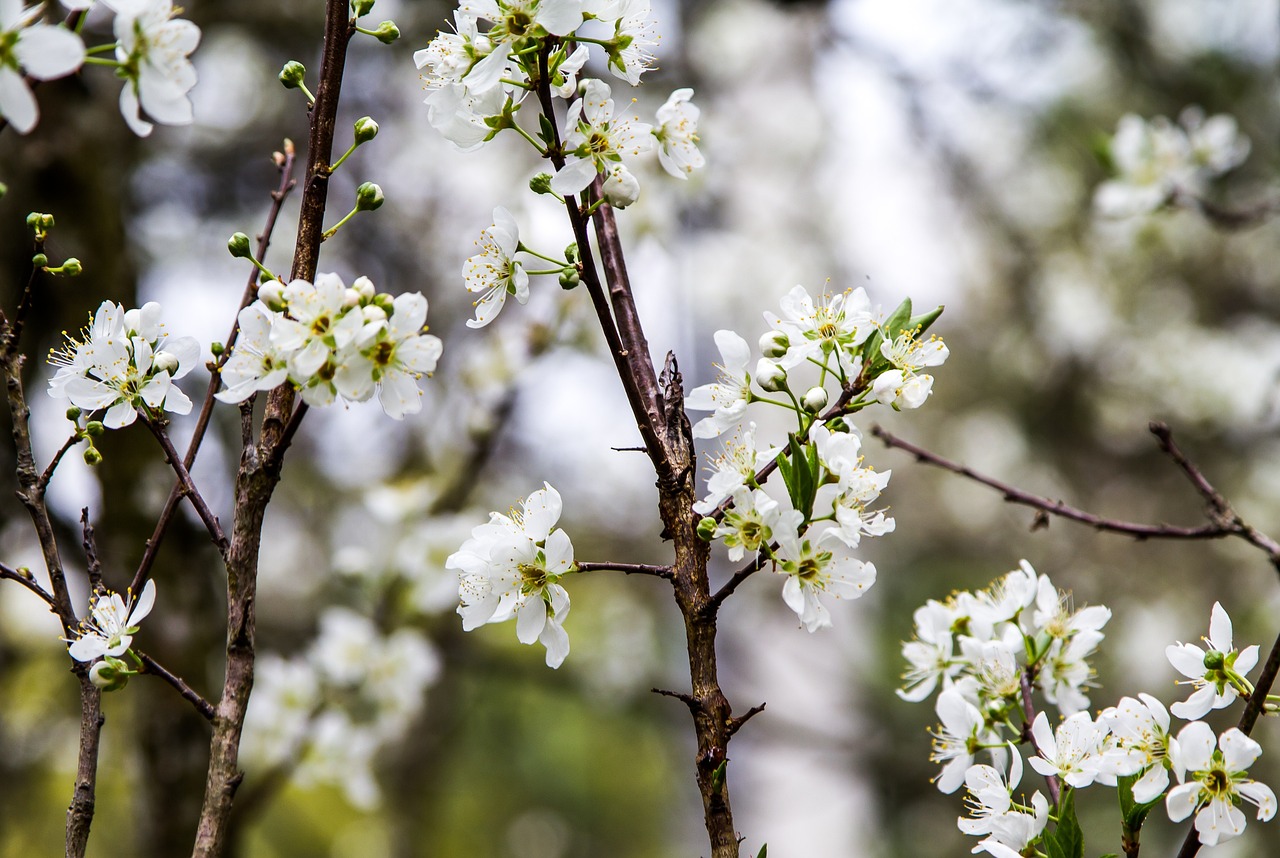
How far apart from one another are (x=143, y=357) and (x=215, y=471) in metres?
2.79

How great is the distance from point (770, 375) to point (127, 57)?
69 cm

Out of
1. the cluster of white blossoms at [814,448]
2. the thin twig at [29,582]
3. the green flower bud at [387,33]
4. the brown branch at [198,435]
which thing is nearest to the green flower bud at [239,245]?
the brown branch at [198,435]

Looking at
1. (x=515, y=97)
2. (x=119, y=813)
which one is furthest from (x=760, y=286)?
(x=119, y=813)

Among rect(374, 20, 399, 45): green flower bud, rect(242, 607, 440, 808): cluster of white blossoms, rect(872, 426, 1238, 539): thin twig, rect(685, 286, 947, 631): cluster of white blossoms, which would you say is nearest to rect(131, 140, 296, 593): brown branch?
rect(374, 20, 399, 45): green flower bud

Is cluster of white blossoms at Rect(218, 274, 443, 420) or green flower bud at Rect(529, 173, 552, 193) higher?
green flower bud at Rect(529, 173, 552, 193)

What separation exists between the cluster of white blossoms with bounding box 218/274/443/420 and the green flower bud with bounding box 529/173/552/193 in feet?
0.55

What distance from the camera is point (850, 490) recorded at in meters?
1.00

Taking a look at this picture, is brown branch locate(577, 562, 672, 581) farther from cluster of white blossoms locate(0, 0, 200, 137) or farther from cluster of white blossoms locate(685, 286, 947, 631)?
cluster of white blossoms locate(0, 0, 200, 137)

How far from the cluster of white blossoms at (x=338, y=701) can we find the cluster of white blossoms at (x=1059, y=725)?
1.92 m

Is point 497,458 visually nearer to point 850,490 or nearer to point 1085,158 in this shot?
point 1085,158

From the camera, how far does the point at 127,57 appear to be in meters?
0.88

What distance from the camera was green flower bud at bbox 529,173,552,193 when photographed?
99cm

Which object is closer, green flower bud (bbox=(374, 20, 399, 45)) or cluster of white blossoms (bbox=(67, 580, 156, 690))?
cluster of white blossoms (bbox=(67, 580, 156, 690))

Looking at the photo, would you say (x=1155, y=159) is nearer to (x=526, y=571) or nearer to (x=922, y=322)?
(x=922, y=322)
